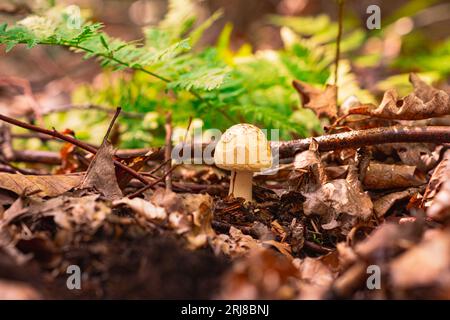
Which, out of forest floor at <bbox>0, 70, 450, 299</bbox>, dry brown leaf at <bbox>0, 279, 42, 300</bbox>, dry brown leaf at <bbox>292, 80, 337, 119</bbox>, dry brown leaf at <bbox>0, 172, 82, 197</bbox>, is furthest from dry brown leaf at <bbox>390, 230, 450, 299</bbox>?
dry brown leaf at <bbox>292, 80, 337, 119</bbox>

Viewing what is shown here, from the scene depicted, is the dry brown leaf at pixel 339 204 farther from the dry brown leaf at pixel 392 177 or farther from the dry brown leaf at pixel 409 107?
the dry brown leaf at pixel 409 107

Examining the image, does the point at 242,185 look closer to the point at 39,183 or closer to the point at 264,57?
the point at 39,183

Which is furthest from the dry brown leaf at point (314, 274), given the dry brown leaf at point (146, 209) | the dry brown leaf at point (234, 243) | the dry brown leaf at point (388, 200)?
the dry brown leaf at point (388, 200)

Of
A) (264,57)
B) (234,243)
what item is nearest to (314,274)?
(234,243)

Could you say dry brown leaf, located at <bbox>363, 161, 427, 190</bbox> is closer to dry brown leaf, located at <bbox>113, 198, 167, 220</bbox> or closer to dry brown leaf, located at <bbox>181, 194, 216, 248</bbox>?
dry brown leaf, located at <bbox>181, 194, 216, 248</bbox>

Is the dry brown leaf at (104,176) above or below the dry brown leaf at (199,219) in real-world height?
above

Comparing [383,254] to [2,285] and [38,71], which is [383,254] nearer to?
[2,285]
